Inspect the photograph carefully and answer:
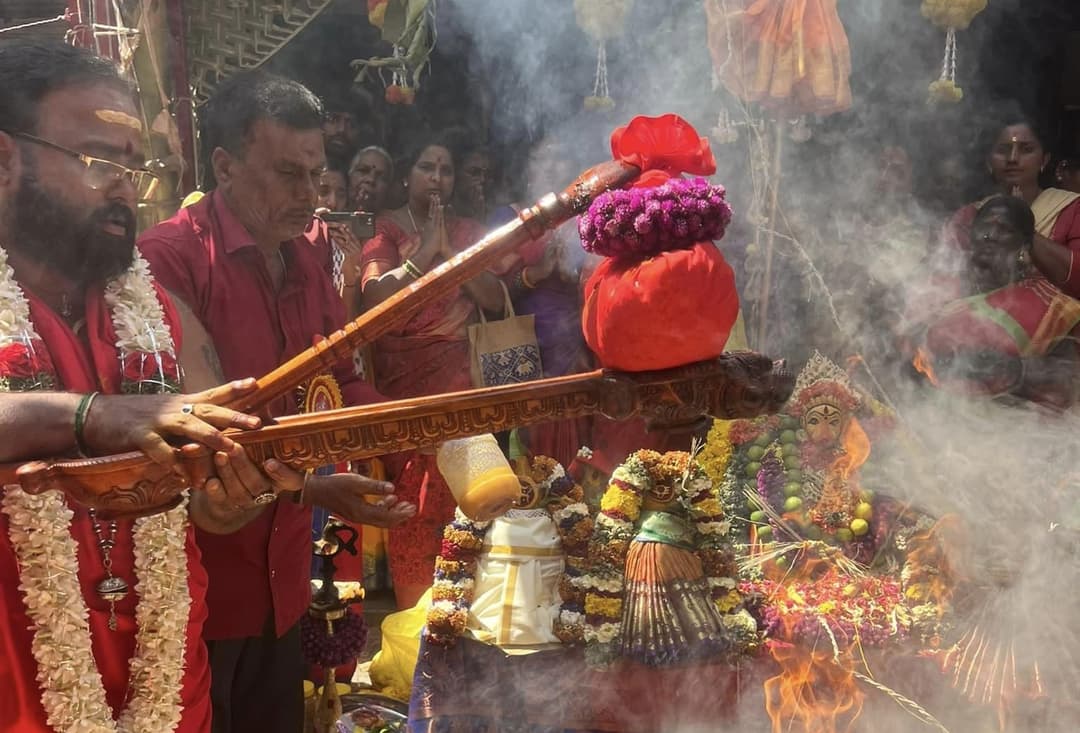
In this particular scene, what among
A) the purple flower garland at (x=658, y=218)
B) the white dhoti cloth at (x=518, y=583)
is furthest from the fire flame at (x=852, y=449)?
the purple flower garland at (x=658, y=218)

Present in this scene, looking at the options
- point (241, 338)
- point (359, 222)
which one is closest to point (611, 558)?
point (241, 338)

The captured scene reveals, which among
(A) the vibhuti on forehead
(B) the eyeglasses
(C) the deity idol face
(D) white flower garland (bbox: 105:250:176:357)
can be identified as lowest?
(C) the deity idol face

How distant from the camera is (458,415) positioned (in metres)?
1.72

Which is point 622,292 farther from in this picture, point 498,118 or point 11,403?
point 498,118

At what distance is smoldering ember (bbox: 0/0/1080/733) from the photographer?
1.76 meters

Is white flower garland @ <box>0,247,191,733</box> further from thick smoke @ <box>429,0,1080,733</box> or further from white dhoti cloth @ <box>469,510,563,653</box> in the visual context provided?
thick smoke @ <box>429,0,1080,733</box>

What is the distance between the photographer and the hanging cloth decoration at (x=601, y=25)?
167 inches

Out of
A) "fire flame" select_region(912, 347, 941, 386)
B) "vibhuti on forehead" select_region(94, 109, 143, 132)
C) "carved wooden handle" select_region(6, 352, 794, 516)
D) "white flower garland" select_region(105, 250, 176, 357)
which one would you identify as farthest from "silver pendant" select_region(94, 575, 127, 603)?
"fire flame" select_region(912, 347, 941, 386)

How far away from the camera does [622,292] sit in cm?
168

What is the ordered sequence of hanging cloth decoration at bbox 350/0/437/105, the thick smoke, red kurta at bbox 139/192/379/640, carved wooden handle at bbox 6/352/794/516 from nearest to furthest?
carved wooden handle at bbox 6/352/794/516
red kurta at bbox 139/192/379/640
the thick smoke
hanging cloth decoration at bbox 350/0/437/105

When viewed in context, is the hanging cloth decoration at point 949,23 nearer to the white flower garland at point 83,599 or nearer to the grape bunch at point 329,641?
the grape bunch at point 329,641

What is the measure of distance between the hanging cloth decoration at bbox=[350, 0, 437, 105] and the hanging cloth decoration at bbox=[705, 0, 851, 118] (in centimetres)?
154

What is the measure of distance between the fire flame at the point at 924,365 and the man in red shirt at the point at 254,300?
2.62 meters

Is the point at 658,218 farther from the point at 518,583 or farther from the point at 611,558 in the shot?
the point at 518,583
